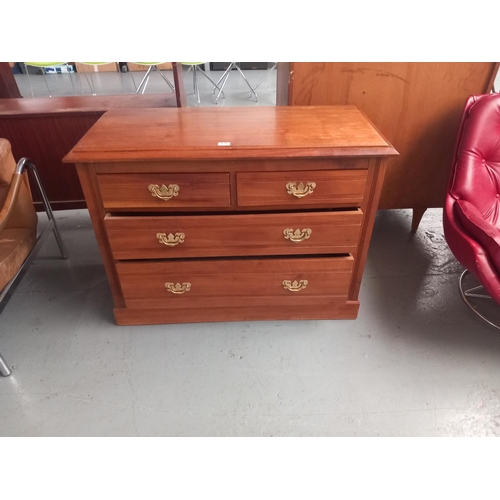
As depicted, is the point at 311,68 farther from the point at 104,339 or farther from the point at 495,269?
the point at 104,339

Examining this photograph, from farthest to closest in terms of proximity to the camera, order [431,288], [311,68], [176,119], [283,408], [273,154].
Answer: [431,288]
[311,68]
[176,119]
[283,408]
[273,154]

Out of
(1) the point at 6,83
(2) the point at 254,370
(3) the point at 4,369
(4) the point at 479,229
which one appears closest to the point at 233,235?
(2) the point at 254,370

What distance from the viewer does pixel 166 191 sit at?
137cm

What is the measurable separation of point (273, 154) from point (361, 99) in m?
0.79

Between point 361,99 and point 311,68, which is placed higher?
point 311,68

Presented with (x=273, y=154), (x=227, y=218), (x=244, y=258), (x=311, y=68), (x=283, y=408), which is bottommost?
(x=283, y=408)

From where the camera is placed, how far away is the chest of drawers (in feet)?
4.35

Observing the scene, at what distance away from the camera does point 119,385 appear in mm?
1507

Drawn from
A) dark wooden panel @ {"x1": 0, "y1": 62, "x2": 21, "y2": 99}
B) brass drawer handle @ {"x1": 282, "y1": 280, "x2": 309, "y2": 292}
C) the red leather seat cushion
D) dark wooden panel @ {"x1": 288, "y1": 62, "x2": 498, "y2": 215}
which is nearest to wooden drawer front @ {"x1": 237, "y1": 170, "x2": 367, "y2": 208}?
brass drawer handle @ {"x1": 282, "y1": 280, "x2": 309, "y2": 292}

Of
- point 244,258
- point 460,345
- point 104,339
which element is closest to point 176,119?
point 244,258

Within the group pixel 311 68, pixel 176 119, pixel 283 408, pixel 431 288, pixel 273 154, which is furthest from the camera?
pixel 431 288

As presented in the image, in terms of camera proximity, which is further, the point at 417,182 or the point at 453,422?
the point at 417,182

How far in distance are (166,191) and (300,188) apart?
19.8 inches

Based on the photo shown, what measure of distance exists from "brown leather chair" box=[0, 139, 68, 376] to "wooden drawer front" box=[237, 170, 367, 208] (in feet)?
3.28
